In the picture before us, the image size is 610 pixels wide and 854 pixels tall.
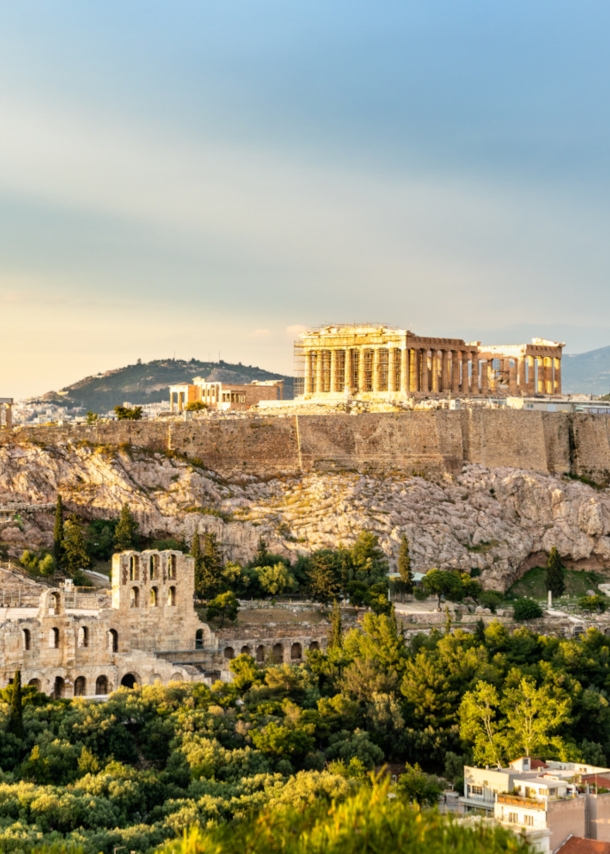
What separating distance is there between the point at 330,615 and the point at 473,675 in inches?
349

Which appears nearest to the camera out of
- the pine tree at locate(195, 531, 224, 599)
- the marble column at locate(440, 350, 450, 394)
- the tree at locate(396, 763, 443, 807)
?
the tree at locate(396, 763, 443, 807)

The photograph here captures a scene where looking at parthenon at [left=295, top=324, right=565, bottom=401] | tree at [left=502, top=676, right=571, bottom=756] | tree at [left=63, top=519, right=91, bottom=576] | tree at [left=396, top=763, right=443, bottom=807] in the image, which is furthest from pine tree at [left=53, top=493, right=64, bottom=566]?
parthenon at [left=295, top=324, right=565, bottom=401]

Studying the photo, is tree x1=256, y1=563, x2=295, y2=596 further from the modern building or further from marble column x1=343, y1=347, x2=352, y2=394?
marble column x1=343, y1=347, x2=352, y2=394

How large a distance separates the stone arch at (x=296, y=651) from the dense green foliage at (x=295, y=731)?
239 cm

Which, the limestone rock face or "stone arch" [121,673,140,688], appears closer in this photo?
"stone arch" [121,673,140,688]

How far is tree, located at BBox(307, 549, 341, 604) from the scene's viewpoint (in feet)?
215

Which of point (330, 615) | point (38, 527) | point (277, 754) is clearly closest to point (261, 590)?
point (330, 615)

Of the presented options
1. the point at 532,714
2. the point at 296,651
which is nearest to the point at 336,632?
the point at 296,651

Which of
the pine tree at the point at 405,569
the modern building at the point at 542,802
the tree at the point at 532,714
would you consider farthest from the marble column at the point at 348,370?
the modern building at the point at 542,802

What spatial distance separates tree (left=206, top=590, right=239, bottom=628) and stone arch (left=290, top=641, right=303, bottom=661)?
2314 millimetres

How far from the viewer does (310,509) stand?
7412 cm

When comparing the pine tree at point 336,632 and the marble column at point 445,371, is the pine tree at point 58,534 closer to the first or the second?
the pine tree at point 336,632

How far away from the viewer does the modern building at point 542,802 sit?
39125 mm

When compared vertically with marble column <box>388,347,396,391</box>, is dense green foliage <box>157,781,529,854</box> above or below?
below
